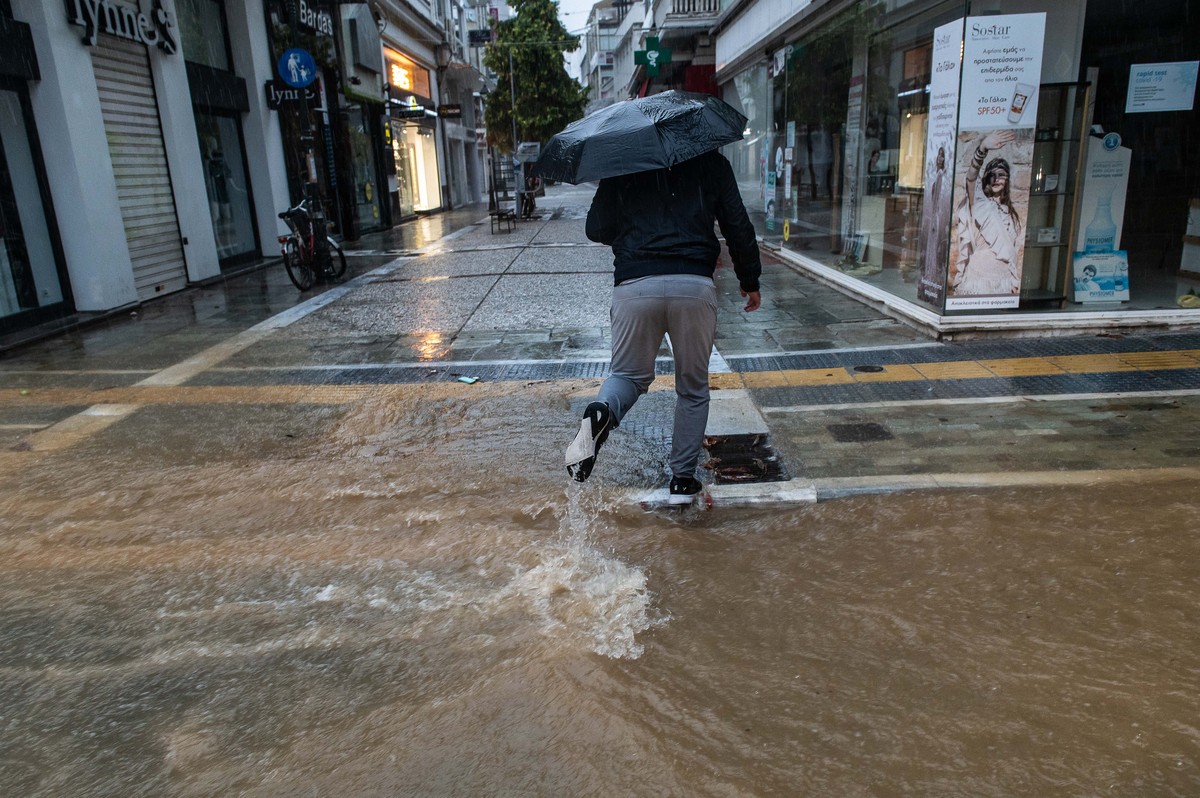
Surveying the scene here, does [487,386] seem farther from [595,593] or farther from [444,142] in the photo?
[444,142]

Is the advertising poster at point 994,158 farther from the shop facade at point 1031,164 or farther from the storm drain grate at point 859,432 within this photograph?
the storm drain grate at point 859,432

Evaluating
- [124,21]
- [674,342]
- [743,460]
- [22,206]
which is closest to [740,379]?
[743,460]

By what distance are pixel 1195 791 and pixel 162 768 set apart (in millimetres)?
2951

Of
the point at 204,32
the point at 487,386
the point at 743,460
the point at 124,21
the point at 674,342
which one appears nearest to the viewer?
the point at 674,342

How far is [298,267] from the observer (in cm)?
1158

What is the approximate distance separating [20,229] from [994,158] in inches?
395

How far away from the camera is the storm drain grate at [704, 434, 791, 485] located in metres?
4.44

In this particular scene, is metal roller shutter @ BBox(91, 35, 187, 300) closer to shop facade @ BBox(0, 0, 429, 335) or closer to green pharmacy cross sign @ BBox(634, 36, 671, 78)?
shop facade @ BBox(0, 0, 429, 335)

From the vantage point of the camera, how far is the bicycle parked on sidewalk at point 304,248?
11.4 m

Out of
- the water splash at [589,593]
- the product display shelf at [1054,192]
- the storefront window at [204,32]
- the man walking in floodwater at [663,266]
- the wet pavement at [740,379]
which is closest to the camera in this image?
the water splash at [589,593]

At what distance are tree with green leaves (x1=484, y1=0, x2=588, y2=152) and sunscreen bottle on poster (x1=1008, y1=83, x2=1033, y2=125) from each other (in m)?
39.3

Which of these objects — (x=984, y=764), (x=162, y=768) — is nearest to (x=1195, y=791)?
(x=984, y=764)

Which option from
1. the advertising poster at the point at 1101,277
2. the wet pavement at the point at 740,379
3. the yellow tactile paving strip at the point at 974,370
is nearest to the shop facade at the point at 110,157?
the wet pavement at the point at 740,379

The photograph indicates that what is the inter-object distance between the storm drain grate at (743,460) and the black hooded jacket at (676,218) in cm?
116
